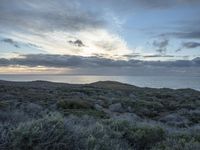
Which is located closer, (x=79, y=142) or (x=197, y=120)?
(x=79, y=142)

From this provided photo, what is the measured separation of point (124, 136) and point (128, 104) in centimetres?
1573

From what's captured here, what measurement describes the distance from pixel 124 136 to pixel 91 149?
81.0 inches

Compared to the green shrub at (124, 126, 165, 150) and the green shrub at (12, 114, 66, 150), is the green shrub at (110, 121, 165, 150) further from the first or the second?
the green shrub at (12, 114, 66, 150)

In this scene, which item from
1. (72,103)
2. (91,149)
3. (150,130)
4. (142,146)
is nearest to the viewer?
(91,149)

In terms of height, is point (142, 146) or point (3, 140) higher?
point (3, 140)

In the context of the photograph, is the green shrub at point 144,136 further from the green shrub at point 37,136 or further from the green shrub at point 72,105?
the green shrub at point 72,105

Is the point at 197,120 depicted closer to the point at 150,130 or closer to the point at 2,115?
the point at 150,130

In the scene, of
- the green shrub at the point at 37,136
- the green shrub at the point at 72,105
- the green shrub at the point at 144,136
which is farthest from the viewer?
the green shrub at the point at 72,105

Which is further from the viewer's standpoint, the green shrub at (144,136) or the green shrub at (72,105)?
the green shrub at (72,105)

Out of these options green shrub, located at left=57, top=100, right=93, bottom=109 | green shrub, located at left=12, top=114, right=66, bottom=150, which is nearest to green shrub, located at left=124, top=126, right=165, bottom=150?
green shrub, located at left=12, top=114, right=66, bottom=150

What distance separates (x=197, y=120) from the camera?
16.6m

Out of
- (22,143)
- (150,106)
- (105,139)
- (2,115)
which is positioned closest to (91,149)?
(105,139)

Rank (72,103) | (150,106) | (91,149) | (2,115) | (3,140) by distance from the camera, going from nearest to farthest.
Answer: (3,140)
(91,149)
(2,115)
(72,103)
(150,106)

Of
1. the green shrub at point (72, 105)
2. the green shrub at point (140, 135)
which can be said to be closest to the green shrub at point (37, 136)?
the green shrub at point (140, 135)
